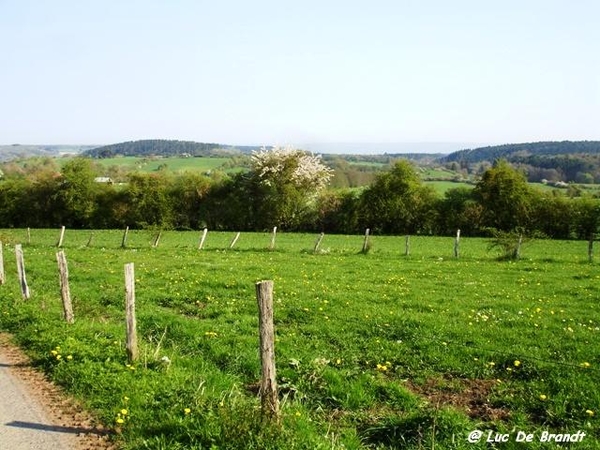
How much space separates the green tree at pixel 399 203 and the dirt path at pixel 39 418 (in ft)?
170

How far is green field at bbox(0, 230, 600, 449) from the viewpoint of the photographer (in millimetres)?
6945

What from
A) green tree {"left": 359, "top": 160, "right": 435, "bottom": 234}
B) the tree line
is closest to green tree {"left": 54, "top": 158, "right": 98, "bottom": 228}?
the tree line

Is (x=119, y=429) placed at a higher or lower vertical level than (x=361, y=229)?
higher

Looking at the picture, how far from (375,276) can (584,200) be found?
4248 cm

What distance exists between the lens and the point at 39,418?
7.43m

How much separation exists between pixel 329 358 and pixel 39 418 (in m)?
5.24

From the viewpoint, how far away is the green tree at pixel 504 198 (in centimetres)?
5438

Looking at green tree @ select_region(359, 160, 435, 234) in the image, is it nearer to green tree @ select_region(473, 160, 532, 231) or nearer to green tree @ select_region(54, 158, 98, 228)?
green tree @ select_region(473, 160, 532, 231)

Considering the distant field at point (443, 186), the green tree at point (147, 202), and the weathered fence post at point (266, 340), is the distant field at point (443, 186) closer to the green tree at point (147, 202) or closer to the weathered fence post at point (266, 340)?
the green tree at point (147, 202)

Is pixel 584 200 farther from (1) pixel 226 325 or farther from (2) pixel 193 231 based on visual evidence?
(1) pixel 226 325

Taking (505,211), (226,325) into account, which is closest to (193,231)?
(505,211)

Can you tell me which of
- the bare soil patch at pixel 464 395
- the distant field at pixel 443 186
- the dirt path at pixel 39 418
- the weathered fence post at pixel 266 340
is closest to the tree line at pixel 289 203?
the distant field at pixel 443 186

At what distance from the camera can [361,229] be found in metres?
59.8

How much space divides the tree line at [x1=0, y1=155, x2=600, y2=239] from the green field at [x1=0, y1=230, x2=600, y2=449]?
3913cm
